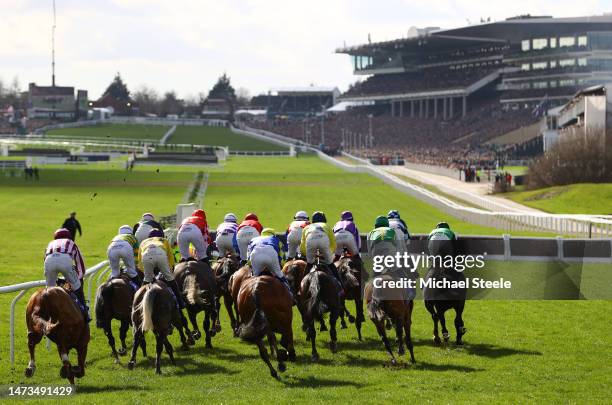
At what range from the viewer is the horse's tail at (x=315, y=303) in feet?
51.1

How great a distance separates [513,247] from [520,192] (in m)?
34.2

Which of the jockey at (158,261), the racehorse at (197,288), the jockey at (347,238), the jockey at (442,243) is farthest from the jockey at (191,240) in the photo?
the jockey at (442,243)

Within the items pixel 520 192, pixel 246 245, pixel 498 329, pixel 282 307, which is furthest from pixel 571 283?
pixel 520 192

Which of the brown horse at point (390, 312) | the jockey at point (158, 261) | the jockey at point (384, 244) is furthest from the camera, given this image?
the jockey at point (384, 244)

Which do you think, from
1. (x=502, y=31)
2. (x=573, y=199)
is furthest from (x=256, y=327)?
(x=502, y=31)

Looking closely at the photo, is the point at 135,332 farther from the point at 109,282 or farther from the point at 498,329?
the point at 498,329

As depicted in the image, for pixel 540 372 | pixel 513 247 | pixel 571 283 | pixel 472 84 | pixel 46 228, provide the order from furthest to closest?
1. pixel 472 84
2. pixel 46 228
3. pixel 513 247
4. pixel 571 283
5. pixel 540 372

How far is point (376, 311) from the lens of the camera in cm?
1485

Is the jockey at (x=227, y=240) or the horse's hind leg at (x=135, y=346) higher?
the jockey at (x=227, y=240)

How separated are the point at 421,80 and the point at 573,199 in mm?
106859

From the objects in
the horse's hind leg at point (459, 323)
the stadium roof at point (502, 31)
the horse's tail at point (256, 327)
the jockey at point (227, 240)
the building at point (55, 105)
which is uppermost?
the stadium roof at point (502, 31)

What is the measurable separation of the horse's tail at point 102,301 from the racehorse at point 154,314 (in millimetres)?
886

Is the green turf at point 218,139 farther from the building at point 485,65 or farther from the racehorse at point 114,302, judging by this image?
the racehorse at point 114,302

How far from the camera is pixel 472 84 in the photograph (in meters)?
142
